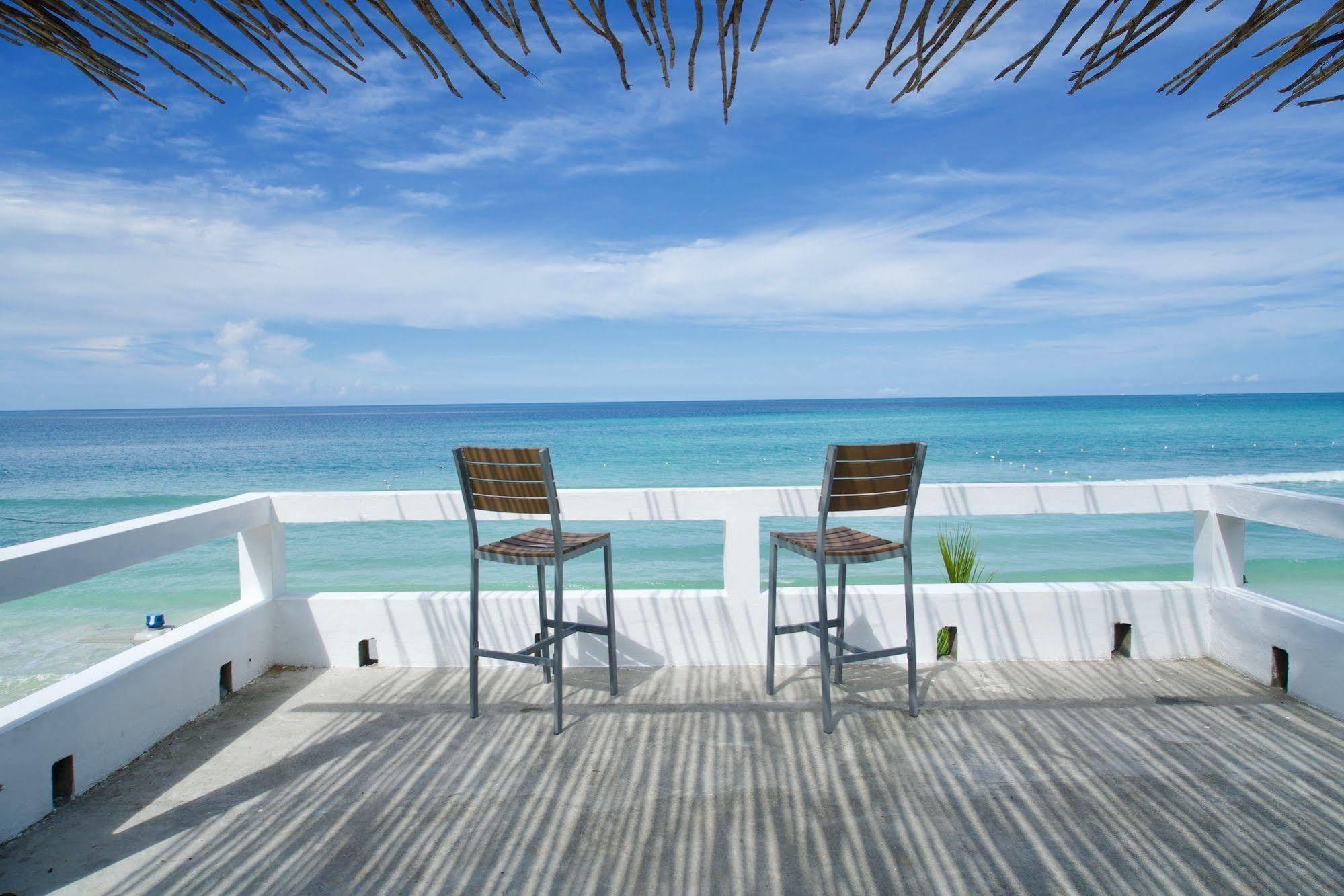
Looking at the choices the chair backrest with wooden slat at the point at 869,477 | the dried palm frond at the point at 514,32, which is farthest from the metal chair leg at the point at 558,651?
the dried palm frond at the point at 514,32

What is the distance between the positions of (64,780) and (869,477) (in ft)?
8.44

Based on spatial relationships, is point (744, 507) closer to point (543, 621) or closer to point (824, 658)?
point (824, 658)

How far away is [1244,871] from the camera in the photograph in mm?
1640

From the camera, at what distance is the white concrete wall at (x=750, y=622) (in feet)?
10.2

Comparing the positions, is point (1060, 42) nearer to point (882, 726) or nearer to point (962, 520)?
point (882, 726)

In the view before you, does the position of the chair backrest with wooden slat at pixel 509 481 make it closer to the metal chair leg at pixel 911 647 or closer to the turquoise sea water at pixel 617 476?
the metal chair leg at pixel 911 647

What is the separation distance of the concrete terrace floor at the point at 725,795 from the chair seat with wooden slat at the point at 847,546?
0.60 meters

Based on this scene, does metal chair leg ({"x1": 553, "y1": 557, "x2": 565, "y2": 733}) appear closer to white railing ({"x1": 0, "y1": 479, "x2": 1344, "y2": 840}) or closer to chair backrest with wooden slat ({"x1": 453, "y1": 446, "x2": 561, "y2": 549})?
chair backrest with wooden slat ({"x1": 453, "y1": 446, "x2": 561, "y2": 549})

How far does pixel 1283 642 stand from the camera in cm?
276

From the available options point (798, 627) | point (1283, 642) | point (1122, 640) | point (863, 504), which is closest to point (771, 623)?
point (798, 627)

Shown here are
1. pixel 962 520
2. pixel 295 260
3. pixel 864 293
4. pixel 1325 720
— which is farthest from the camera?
pixel 864 293

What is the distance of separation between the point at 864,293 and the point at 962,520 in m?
25.3

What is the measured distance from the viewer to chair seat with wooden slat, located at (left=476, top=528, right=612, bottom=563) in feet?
8.21

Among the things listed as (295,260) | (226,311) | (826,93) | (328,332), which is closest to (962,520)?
(826,93)
